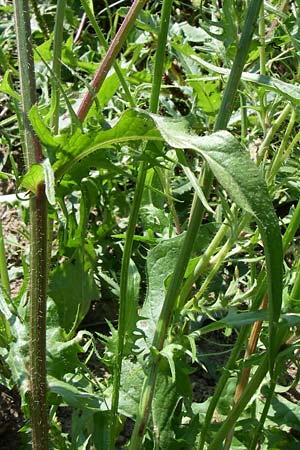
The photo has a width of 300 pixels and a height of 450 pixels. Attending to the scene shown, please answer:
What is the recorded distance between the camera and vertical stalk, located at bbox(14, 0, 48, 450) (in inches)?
36.8

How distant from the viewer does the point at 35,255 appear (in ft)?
3.18

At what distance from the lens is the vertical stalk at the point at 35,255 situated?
936 mm

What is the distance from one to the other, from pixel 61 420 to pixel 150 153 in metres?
0.73

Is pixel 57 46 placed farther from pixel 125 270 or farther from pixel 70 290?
pixel 70 290

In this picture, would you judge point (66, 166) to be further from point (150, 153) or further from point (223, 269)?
point (223, 269)

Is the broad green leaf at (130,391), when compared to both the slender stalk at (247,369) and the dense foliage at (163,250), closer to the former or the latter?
the dense foliage at (163,250)

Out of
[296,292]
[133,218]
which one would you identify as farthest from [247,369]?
[133,218]

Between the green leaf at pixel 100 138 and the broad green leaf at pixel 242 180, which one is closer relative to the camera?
the broad green leaf at pixel 242 180

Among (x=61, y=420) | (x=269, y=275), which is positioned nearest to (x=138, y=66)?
(x=61, y=420)

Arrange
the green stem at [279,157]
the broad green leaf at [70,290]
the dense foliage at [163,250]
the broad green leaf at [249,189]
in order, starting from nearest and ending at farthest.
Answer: the broad green leaf at [249,189]
the dense foliage at [163,250]
the green stem at [279,157]
the broad green leaf at [70,290]

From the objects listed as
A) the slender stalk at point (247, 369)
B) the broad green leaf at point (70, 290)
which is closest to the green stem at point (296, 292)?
the slender stalk at point (247, 369)

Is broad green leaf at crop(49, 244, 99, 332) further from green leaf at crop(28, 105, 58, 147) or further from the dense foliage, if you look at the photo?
green leaf at crop(28, 105, 58, 147)

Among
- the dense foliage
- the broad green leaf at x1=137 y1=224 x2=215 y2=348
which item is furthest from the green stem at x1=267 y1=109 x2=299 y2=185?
the broad green leaf at x1=137 y1=224 x2=215 y2=348

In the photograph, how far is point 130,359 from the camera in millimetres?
1196
